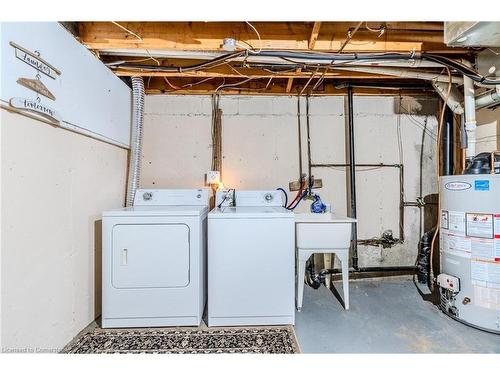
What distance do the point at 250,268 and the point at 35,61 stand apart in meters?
1.79

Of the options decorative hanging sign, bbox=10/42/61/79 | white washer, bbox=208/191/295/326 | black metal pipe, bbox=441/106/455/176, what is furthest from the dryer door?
black metal pipe, bbox=441/106/455/176

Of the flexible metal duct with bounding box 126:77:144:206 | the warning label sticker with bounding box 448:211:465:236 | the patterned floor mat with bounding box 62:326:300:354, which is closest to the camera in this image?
the patterned floor mat with bounding box 62:326:300:354

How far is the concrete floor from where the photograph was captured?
→ 1.79 meters

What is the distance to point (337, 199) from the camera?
304 cm

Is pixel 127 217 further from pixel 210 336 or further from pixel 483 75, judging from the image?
pixel 483 75

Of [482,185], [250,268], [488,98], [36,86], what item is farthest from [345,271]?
[36,86]

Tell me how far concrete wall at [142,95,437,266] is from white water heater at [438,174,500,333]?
0.85 metres

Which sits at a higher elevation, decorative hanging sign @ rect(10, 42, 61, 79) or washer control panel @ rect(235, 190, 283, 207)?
decorative hanging sign @ rect(10, 42, 61, 79)

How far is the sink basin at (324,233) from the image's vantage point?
228cm

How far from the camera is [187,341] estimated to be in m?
1.86

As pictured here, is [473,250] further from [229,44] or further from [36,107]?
[36,107]

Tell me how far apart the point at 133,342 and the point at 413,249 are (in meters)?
2.87

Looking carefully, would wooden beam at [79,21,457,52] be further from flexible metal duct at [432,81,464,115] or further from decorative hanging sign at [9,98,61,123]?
decorative hanging sign at [9,98,61,123]

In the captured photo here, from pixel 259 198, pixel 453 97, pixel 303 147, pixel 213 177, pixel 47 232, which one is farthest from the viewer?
pixel 303 147
